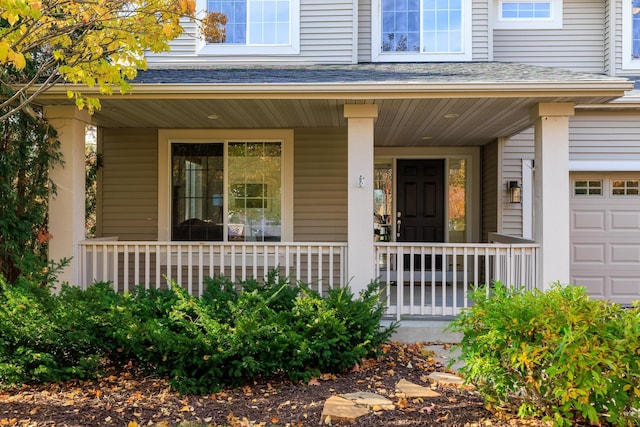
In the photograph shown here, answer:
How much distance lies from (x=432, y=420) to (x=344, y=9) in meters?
6.08

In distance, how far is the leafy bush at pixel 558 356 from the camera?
291 cm

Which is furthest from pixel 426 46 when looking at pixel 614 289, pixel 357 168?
pixel 614 289

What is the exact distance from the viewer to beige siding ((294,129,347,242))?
7414 millimetres

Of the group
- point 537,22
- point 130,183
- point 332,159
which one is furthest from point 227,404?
point 537,22

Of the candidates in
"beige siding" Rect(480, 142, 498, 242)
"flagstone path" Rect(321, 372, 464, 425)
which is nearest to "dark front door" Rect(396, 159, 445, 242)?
"beige siding" Rect(480, 142, 498, 242)

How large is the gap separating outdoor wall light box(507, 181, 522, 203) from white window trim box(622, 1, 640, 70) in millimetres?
2533

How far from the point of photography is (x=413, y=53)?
7.62m

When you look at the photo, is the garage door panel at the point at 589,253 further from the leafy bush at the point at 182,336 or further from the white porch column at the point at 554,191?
the leafy bush at the point at 182,336

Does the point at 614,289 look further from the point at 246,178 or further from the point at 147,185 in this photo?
the point at 147,185

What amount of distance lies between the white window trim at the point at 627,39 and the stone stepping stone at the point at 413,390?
21.6 feet

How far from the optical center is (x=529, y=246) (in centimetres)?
543

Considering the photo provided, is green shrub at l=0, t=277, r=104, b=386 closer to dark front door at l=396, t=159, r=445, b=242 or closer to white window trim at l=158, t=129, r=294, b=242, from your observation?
white window trim at l=158, t=129, r=294, b=242

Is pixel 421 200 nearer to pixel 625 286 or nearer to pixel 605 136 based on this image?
pixel 605 136

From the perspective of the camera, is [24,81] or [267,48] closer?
[24,81]
